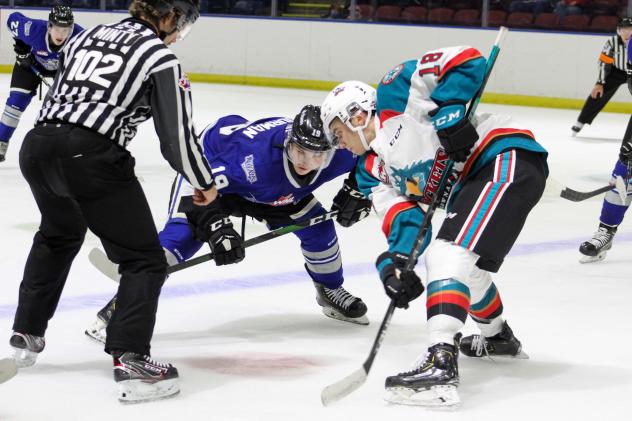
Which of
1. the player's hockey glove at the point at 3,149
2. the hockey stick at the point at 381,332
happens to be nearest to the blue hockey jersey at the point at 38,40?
the player's hockey glove at the point at 3,149

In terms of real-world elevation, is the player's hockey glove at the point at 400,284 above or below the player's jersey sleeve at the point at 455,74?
below

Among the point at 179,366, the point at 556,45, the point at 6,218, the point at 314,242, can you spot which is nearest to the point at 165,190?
the point at 6,218

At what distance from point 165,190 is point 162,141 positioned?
138 inches

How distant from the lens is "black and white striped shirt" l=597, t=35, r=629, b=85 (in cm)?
902

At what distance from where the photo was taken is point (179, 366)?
2.94m

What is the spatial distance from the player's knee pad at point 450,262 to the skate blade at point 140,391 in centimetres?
69

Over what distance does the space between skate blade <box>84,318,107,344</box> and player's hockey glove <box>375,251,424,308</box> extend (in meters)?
0.91

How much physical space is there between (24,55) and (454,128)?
4.81 meters

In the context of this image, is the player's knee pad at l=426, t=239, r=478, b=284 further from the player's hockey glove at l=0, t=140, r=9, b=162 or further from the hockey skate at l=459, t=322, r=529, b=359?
the player's hockey glove at l=0, t=140, r=9, b=162

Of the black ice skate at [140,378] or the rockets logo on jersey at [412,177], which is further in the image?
the rockets logo on jersey at [412,177]

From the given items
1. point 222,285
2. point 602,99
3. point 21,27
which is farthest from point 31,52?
point 602,99

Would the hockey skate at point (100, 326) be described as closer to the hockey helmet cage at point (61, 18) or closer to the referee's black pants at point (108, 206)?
the referee's black pants at point (108, 206)

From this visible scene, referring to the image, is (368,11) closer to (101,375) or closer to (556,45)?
(556,45)

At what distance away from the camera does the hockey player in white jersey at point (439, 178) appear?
8.47 ft
